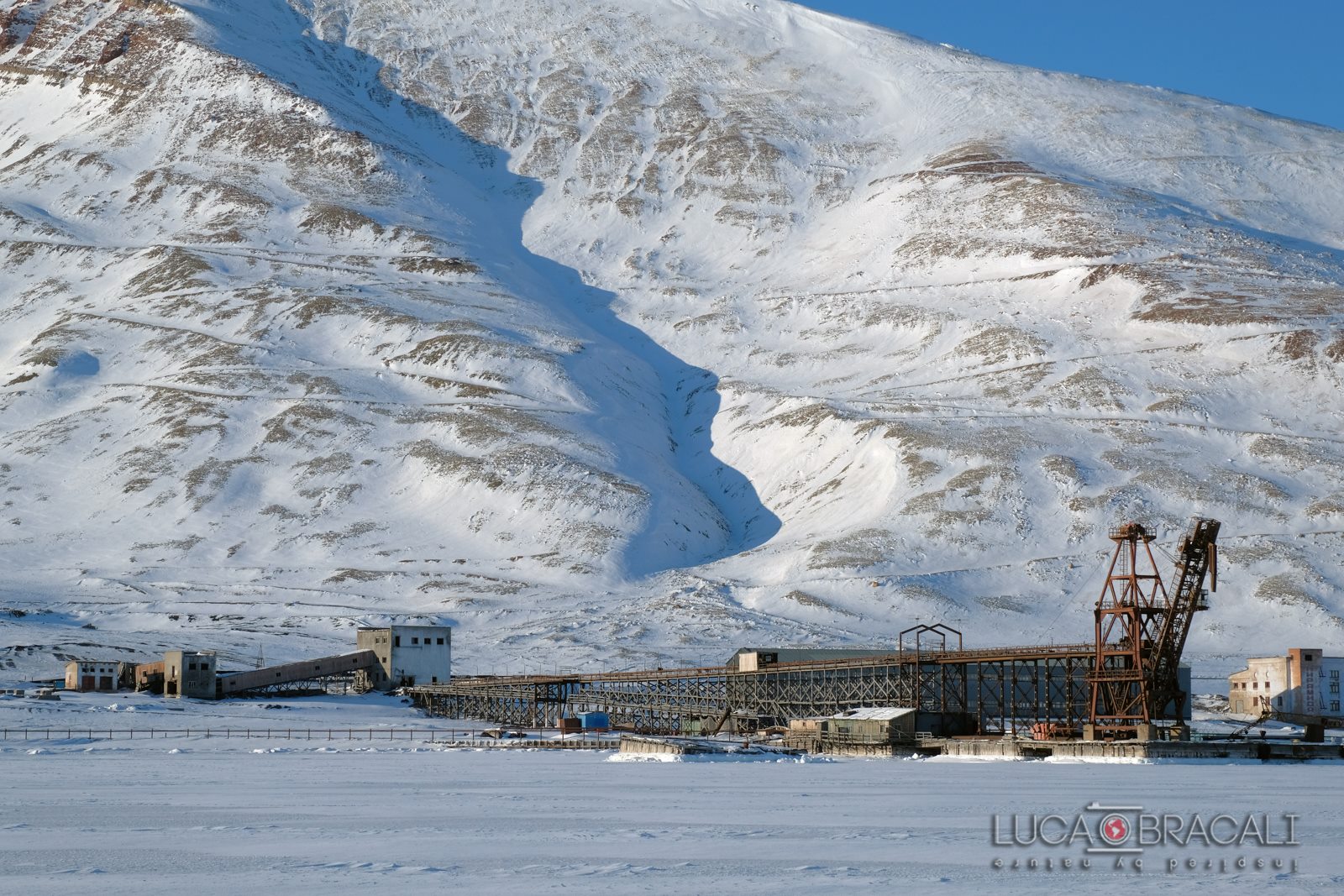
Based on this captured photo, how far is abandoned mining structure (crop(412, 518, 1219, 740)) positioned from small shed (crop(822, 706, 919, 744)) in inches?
198

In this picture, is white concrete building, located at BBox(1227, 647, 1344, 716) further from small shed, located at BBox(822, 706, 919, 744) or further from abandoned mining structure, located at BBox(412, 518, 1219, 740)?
small shed, located at BBox(822, 706, 919, 744)

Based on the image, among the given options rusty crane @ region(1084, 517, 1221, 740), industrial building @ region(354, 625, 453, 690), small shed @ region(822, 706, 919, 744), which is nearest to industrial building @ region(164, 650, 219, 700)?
industrial building @ region(354, 625, 453, 690)

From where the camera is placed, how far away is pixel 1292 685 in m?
112

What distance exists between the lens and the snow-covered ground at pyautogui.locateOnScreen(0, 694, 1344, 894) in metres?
32.1

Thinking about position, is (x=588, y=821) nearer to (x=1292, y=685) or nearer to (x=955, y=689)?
(x=955, y=689)

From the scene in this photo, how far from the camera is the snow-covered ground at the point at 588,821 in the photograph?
32.1 meters

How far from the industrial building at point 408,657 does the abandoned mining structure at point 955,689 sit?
5.14 meters

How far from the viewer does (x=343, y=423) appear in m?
198

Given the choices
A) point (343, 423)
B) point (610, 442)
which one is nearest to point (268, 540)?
point (343, 423)

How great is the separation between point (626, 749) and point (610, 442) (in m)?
117

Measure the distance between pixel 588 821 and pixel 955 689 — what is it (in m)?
57.5

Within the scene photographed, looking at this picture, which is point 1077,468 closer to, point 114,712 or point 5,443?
point 114,712

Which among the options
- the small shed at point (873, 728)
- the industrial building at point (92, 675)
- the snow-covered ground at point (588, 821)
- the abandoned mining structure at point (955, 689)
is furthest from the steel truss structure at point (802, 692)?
the industrial building at point (92, 675)

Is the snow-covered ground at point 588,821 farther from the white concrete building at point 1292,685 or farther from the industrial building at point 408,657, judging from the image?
the industrial building at point 408,657
